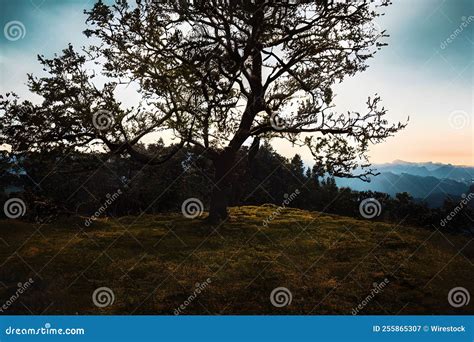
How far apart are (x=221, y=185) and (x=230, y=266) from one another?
21.5 ft

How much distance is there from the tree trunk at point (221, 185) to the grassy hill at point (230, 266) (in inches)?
26.8

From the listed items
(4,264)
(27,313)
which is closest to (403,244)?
(27,313)

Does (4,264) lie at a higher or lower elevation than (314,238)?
lower

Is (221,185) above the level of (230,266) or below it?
above

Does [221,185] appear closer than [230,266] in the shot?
No

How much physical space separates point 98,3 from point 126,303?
10.3 metres

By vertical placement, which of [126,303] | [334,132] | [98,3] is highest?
[334,132]

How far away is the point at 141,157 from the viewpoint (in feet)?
53.0

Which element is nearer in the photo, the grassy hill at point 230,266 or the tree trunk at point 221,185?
the grassy hill at point 230,266

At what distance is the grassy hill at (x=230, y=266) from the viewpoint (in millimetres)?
9172

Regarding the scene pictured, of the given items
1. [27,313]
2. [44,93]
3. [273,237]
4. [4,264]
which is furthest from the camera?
[273,237]

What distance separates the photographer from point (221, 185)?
18.1 meters

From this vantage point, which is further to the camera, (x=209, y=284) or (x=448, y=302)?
(x=209, y=284)

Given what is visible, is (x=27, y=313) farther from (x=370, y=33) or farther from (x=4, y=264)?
(x=370, y=33)
